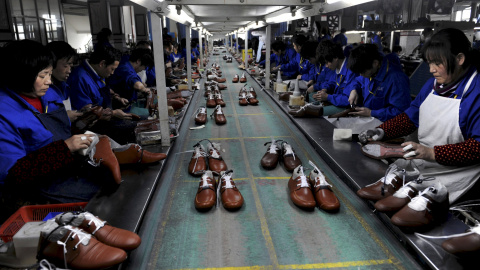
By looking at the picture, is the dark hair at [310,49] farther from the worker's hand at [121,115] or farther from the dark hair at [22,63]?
the dark hair at [22,63]

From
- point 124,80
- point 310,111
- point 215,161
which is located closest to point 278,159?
point 215,161

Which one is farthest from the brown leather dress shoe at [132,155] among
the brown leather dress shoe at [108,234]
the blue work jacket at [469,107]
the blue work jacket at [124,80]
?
the blue work jacket at [469,107]

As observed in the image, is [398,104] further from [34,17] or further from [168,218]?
[34,17]

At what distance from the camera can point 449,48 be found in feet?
7.77

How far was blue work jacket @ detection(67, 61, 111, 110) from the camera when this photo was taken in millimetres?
3982

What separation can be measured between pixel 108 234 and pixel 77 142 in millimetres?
864

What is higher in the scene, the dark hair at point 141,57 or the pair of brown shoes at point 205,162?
the dark hair at point 141,57

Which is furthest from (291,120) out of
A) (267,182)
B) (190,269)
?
(190,269)

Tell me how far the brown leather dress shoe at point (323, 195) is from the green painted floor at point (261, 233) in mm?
66

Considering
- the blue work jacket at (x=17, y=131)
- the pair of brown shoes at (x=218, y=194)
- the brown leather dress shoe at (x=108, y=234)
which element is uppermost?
the blue work jacket at (x=17, y=131)

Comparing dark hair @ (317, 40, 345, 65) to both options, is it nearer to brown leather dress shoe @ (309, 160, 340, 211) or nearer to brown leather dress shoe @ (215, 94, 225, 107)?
brown leather dress shoe @ (215, 94, 225, 107)

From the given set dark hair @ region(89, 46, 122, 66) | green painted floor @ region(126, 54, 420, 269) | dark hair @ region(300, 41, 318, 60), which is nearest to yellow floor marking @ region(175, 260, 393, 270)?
green painted floor @ region(126, 54, 420, 269)

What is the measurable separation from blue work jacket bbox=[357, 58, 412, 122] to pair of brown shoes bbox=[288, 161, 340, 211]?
167 centimetres

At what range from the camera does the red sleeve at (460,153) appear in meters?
2.33
